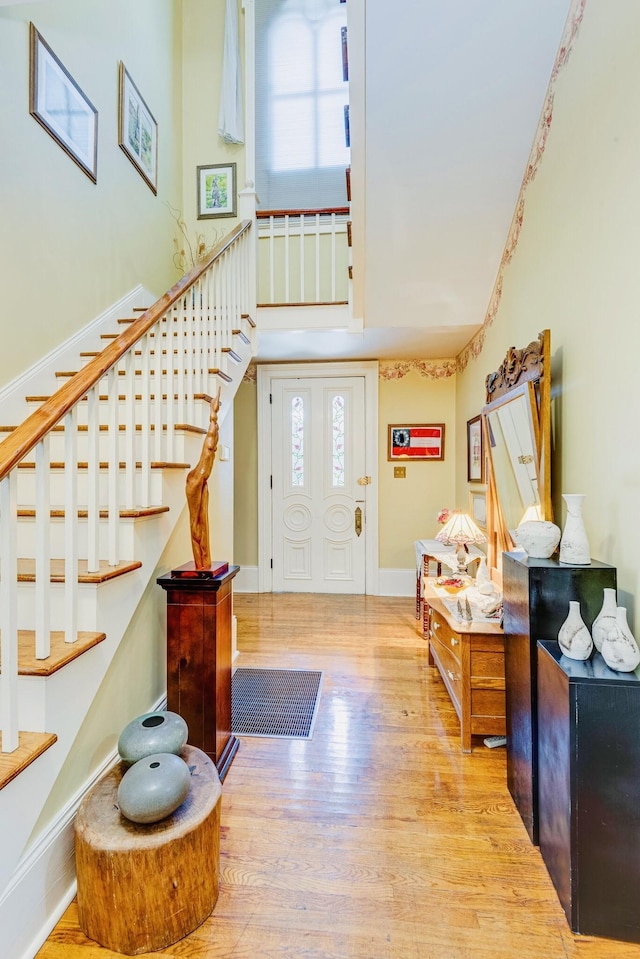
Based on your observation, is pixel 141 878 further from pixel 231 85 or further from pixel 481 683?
Answer: pixel 231 85

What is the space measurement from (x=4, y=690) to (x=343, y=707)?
1715 mm

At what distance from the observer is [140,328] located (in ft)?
5.47

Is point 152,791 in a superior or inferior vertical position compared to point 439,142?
inferior

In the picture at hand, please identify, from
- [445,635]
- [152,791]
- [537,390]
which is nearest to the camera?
[152,791]

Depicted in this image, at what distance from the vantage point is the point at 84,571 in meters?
1.48

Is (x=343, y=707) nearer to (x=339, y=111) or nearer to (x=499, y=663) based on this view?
(x=499, y=663)

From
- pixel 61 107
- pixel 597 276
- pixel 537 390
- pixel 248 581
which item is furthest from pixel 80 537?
pixel 248 581

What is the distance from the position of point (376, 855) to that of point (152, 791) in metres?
0.79

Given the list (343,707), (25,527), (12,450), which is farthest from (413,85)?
(343,707)

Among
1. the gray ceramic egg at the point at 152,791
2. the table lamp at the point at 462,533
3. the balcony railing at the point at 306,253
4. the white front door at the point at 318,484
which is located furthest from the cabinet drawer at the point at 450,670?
the balcony railing at the point at 306,253

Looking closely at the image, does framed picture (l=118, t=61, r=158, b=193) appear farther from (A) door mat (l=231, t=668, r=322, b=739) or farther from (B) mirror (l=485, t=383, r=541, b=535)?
(A) door mat (l=231, t=668, r=322, b=739)

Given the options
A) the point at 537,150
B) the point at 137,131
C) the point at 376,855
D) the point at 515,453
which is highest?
the point at 137,131

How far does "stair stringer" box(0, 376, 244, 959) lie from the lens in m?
1.10

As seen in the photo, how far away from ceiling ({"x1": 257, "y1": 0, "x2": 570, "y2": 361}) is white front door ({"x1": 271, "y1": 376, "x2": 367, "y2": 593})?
4.09ft
